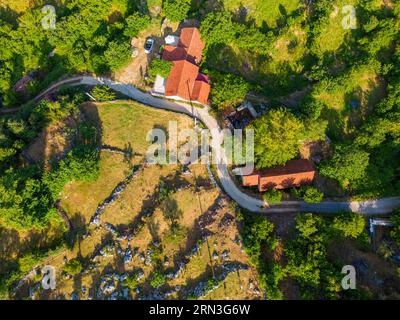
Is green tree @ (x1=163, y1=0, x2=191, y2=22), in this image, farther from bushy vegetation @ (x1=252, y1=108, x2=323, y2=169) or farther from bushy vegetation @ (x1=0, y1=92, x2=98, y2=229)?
bushy vegetation @ (x1=252, y1=108, x2=323, y2=169)

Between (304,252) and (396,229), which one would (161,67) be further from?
(396,229)

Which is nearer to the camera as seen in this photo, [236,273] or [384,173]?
[236,273]

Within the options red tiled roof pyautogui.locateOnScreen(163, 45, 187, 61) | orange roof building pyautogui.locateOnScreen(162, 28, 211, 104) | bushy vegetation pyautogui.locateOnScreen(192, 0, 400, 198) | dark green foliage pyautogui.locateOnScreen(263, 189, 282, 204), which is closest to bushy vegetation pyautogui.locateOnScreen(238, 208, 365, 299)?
dark green foliage pyautogui.locateOnScreen(263, 189, 282, 204)

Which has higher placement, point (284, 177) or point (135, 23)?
point (135, 23)

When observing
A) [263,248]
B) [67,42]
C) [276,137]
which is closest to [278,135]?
[276,137]

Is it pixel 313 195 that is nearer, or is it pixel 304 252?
pixel 304 252


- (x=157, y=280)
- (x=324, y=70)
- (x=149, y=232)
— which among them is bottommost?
(x=157, y=280)
